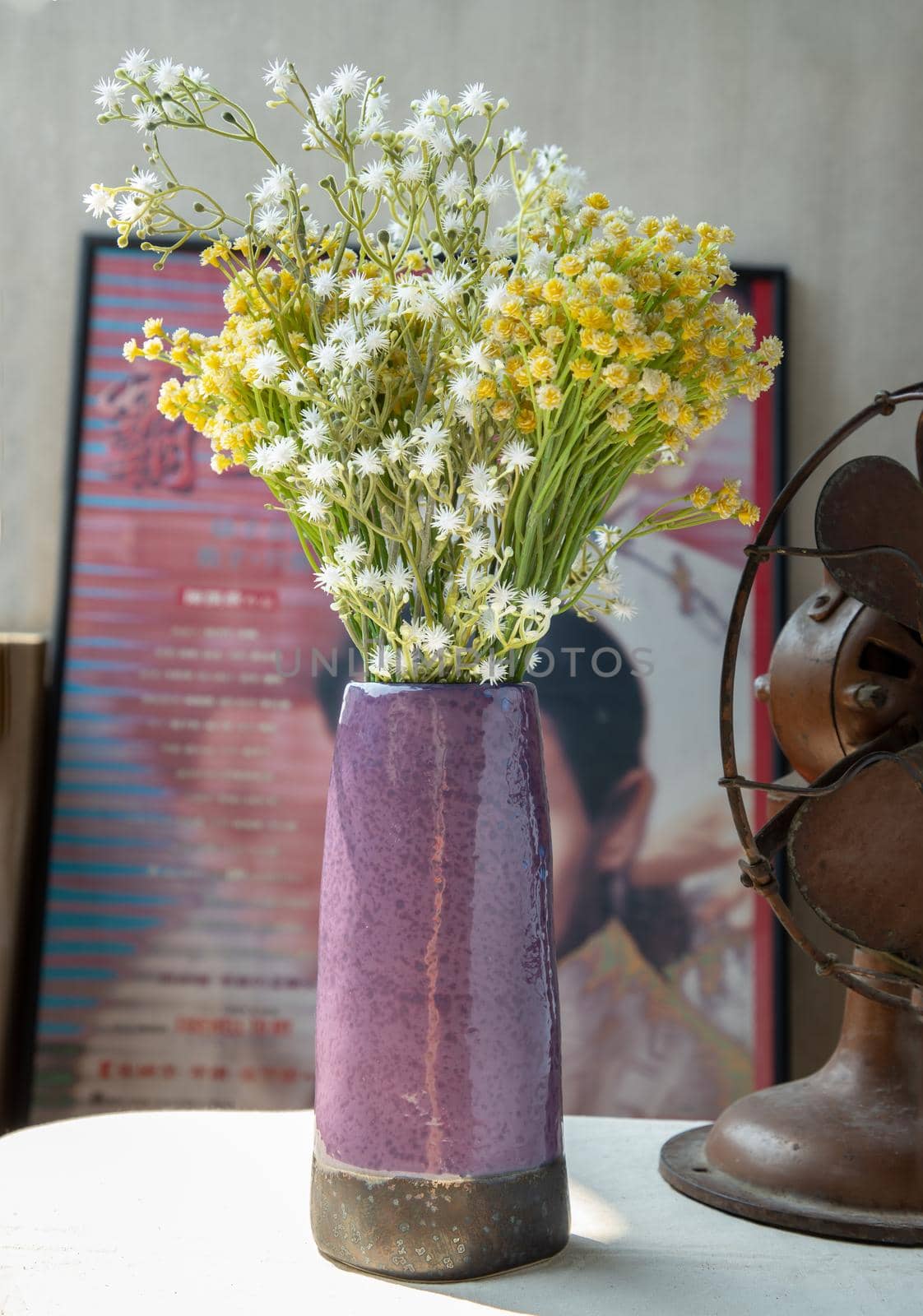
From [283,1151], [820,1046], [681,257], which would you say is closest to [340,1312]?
[283,1151]

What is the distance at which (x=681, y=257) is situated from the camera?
2.93 feet

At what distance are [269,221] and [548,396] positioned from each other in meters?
0.25

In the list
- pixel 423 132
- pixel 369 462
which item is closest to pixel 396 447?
pixel 369 462

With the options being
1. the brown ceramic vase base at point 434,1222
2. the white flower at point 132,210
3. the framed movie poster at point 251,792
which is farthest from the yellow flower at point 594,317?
the framed movie poster at point 251,792

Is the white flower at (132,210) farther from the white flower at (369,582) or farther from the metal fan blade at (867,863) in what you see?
the metal fan blade at (867,863)

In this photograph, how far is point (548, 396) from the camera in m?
0.83

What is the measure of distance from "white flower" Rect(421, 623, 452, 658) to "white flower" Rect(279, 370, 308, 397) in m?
0.19

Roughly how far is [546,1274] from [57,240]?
5.74ft

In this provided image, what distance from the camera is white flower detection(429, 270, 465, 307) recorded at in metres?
→ 0.84

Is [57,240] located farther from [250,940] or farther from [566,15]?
[250,940]

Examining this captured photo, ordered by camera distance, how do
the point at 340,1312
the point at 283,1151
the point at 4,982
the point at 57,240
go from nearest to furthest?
the point at 340,1312
the point at 283,1151
the point at 4,982
the point at 57,240

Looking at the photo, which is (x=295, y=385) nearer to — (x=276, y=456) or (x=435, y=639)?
(x=276, y=456)

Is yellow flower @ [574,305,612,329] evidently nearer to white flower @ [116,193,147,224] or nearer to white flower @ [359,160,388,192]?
white flower @ [359,160,388,192]

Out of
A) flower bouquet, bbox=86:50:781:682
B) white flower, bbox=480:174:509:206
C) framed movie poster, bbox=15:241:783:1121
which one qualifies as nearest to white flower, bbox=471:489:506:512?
flower bouquet, bbox=86:50:781:682
